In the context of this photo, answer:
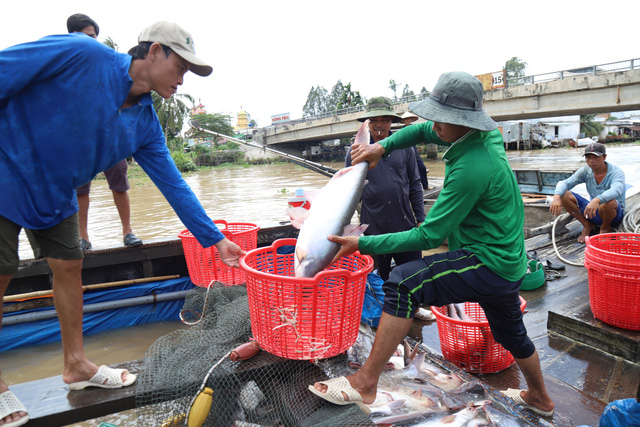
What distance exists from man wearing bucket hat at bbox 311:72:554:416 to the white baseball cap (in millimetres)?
1281

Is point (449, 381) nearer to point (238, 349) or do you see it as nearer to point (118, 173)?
point (238, 349)

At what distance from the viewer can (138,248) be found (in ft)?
15.1

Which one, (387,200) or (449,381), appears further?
(387,200)

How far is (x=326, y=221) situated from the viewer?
7.80ft

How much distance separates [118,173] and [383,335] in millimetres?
3669

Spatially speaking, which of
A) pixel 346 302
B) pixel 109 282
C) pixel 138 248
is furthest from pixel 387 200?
pixel 109 282

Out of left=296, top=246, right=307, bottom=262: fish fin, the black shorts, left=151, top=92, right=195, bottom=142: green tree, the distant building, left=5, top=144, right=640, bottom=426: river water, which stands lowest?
left=5, top=144, right=640, bottom=426: river water

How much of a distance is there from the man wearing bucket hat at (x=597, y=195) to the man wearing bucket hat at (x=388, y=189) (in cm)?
285

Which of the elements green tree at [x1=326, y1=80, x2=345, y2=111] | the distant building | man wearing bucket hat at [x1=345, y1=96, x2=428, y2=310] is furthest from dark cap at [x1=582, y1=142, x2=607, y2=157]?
the distant building

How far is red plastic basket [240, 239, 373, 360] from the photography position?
2.07m

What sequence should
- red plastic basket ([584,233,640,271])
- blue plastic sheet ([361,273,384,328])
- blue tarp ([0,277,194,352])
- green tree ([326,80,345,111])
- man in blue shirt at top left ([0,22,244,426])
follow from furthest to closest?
1. green tree ([326,80,345,111])
2. blue tarp ([0,277,194,352])
3. blue plastic sheet ([361,273,384,328])
4. red plastic basket ([584,233,640,271])
5. man in blue shirt at top left ([0,22,244,426])

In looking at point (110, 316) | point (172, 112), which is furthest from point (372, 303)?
point (172, 112)

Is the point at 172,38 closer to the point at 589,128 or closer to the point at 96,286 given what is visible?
the point at 96,286

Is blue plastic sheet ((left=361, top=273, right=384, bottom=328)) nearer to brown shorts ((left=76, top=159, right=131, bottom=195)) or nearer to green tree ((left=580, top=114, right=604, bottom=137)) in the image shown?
brown shorts ((left=76, top=159, right=131, bottom=195))
